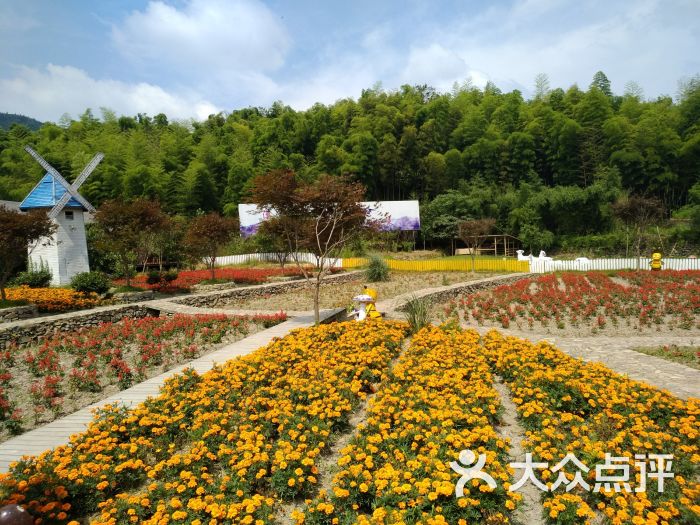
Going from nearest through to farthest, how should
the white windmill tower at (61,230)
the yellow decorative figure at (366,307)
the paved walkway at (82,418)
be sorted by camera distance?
1. the paved walkway at (82,418)
2. the yellow decorative figure at (366,307)
3. the white windmill tower at (61,230)

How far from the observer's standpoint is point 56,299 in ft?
40.0

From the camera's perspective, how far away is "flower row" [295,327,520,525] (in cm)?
299

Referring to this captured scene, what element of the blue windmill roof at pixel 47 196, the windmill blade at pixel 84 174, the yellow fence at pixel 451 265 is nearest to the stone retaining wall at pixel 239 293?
the yellow fence at pixel 451 265

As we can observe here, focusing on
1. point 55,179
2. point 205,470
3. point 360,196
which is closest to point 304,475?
point 205,470

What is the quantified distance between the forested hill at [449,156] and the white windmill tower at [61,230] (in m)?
10.8

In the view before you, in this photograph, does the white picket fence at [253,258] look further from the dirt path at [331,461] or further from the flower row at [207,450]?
the dirt path at [331,461]

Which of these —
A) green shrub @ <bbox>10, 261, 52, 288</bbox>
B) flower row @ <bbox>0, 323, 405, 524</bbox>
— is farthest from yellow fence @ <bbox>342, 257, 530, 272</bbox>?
flower row @ <bbox>0, 323, 405, 524</bbox>

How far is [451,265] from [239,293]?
13.4 m

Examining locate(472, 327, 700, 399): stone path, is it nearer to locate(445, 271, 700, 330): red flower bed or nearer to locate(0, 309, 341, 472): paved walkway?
locate(445, 271, 700, 330): red flower bed

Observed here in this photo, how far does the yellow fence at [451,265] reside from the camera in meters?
22.4

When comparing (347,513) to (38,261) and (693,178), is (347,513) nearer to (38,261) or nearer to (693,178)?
(38,261)

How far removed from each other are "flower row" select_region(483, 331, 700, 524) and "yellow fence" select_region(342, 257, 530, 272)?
56.6 feet
